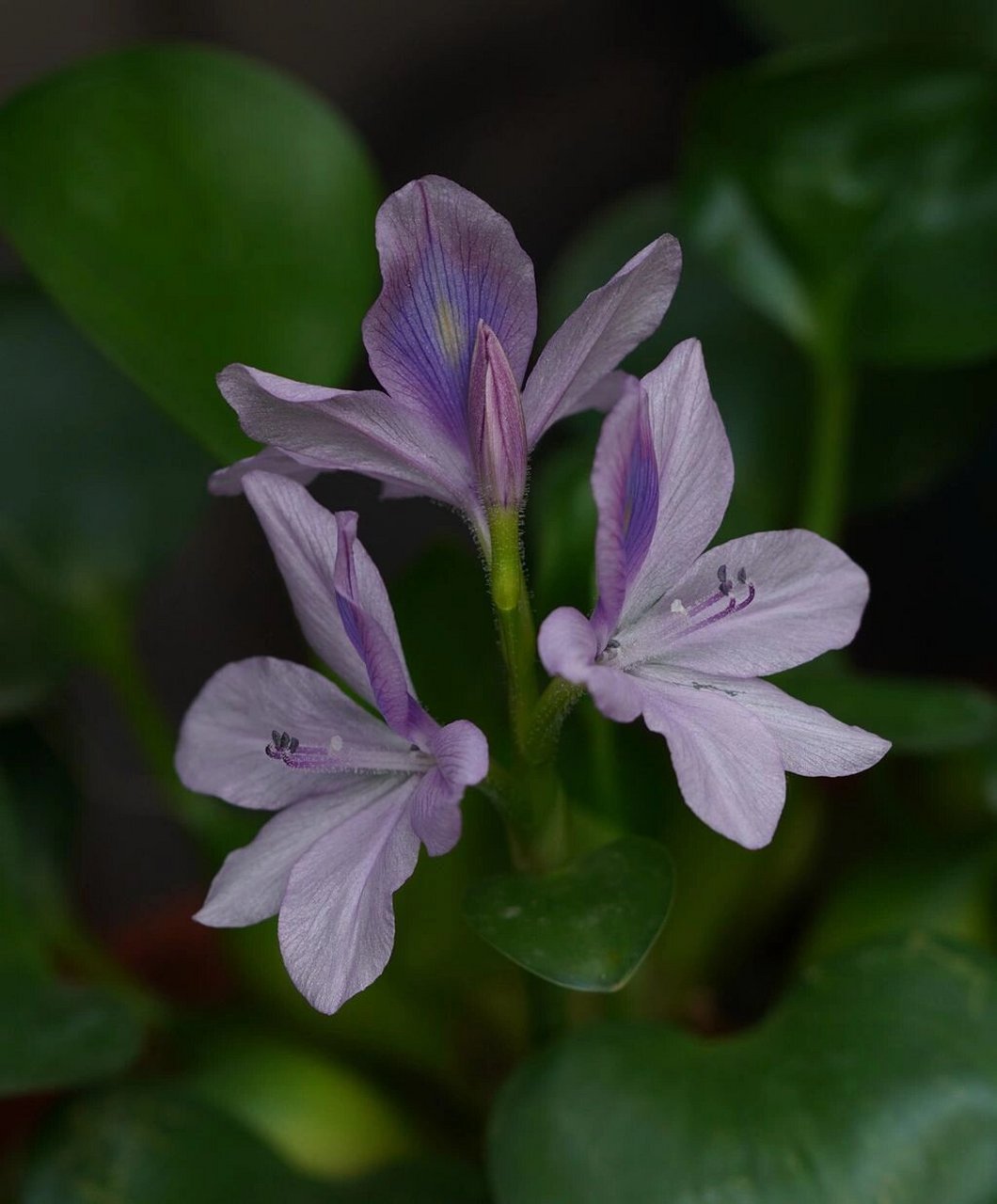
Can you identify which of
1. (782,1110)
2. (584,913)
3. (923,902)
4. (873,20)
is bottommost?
(923,902)

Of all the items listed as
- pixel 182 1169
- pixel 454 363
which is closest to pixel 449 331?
pixel 454 363

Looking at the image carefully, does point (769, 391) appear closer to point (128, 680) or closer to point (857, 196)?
point (857, 196)

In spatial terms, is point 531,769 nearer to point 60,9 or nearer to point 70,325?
point 70,325

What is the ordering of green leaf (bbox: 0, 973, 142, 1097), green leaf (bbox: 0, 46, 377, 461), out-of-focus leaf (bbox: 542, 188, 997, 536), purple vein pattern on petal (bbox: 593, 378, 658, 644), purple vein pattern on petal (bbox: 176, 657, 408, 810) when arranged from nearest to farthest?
1. purple vein pattern on petal (bbox: 593, 378, 658, 644)
2. purple vein pattern on petal (bbox: 176, 657, 408, 810)
3. green leaf (bbox: 0, 973, 142, 1097)
4. green leaf (bbox: 0, 46, 377, 461)
5. out-of-focus leaf (bbox: 542, 188, 997, 536)

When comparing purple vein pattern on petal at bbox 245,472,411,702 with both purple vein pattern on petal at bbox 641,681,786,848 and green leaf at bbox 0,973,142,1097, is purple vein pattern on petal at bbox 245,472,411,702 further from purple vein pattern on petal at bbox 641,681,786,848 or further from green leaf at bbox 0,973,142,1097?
green leaf at bbox 0,973,142,1097

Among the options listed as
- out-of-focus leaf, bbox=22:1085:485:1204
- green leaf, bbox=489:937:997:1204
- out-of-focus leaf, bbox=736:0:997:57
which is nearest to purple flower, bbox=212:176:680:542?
green leaf, bbox=489:937:997:1204

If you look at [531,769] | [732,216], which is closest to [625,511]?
[531,769]
